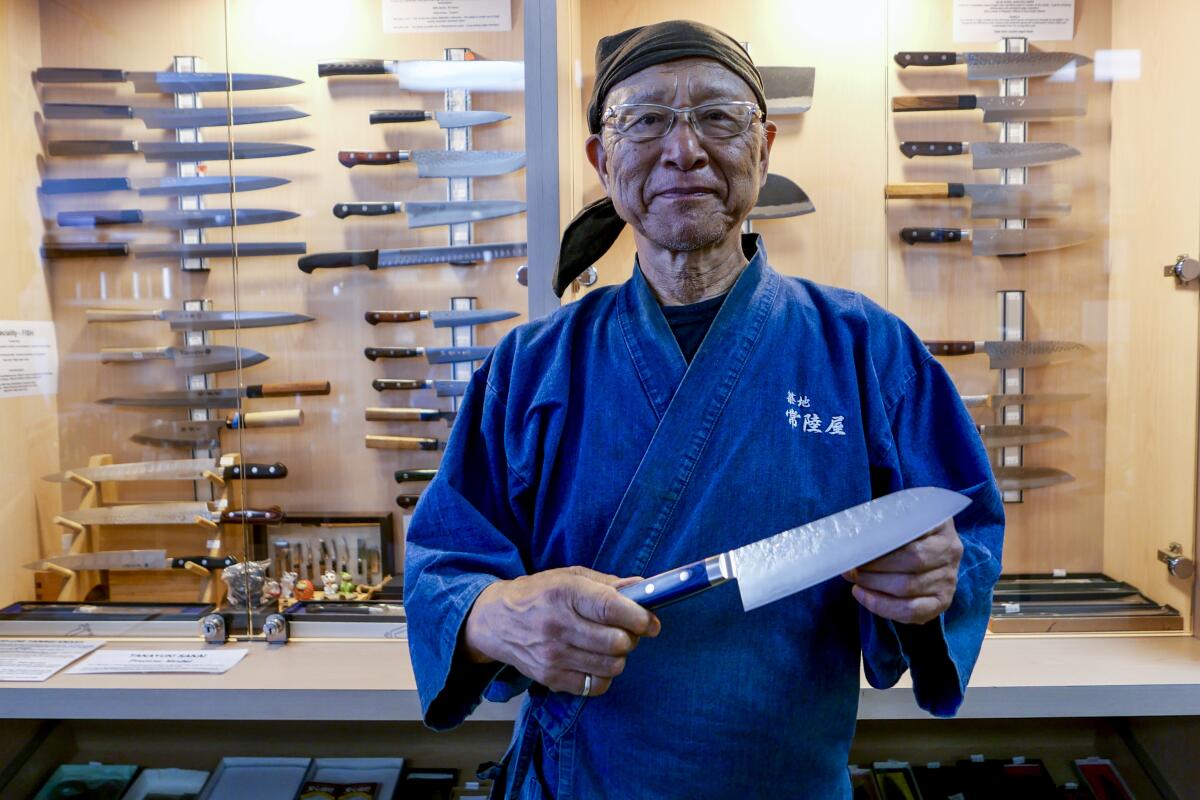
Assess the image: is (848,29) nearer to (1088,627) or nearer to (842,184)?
(842,184)

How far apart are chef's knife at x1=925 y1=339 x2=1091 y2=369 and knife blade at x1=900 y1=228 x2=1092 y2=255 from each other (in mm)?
178

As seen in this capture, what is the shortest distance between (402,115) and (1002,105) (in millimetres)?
1145

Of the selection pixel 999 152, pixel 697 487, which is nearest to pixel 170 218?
pixel 697 487

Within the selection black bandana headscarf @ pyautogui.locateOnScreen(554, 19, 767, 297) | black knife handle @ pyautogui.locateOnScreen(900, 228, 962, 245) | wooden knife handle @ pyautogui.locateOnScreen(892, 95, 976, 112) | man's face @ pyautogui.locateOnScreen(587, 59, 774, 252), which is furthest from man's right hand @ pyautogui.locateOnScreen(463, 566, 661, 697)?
wooden knife handle @ pyautogui.locateOnScreen(892, 95, 976, 112)

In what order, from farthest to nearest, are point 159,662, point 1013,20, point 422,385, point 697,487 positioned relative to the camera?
1. point 422,385
2. point 1013,20
3. point 159,662
4. point 697,487

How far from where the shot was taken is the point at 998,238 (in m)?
1.53

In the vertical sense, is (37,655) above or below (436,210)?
below

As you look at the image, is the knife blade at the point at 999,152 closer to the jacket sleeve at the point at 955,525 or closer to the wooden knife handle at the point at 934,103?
the wooden knife handle at the point at 934,103

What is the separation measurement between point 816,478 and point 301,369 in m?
1.18

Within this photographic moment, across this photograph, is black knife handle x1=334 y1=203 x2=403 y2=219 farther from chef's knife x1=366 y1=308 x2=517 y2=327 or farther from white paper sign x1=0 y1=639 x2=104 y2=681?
white paper sign x1=0 y1=639 x2=104 y2=681

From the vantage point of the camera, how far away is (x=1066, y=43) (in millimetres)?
1493

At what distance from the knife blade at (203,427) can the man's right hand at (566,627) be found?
106 cm

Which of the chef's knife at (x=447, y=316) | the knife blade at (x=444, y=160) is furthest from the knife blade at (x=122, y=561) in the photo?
the knife blade at (x=444, y=160)

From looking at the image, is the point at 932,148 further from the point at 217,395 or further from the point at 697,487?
the point at 217,395
